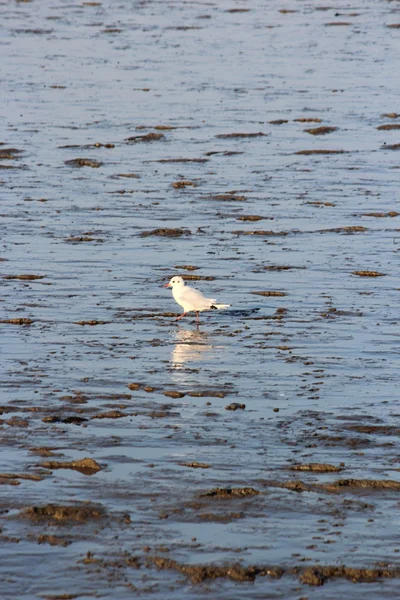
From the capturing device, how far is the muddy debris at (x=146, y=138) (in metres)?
30.0

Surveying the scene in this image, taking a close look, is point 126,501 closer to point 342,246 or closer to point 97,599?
point 97,599

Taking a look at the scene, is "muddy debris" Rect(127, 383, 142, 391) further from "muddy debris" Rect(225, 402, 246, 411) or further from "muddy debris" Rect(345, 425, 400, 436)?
"muddy debris" Rect(345, 425, 400, 436)

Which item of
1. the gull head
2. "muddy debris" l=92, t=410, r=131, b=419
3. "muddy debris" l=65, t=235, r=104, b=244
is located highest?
"muddy debris" l=65, t=235, r=104, b=244

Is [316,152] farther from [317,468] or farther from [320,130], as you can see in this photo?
[317,468]

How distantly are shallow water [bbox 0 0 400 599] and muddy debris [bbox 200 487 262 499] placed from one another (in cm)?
5

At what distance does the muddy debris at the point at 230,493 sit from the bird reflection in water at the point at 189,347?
3903mm

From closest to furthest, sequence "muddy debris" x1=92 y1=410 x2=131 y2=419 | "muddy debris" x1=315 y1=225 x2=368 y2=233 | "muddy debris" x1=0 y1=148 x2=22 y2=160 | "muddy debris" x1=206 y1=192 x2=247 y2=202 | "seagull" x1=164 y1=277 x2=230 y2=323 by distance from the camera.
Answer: "muddy debris" x1=92 y1=410 x2=131 y2=419, "seagull" x1=164 y1=277 x2=230 y2=323, "muddy debris" x1=315 y1=225 x2=368 y2=233, "muddy debris" x1=206 y1=192 x2=247 y2=202, "muddy debris" x1=0 y1=148 x2=22 y2=160

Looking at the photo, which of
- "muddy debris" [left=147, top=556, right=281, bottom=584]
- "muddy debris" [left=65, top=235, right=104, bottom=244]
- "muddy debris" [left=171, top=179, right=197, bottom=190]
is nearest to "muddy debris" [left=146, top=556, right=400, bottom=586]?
"muddy debris" [left=147, top=556, right=281, bottom=584]

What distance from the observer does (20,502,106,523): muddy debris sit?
10.1m

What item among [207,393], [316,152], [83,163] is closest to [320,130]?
[316,152]

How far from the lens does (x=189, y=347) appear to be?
15.5 m

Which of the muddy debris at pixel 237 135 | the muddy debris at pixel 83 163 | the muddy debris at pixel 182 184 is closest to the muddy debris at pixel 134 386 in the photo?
the muddy debris at pixel 182 184

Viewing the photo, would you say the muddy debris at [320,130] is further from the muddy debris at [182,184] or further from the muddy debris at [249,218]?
the muddy debris at [249,218]

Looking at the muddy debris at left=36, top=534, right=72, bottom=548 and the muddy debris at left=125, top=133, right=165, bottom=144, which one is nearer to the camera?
the muddy debris at left=36, top=534, right=72, bottom=548
